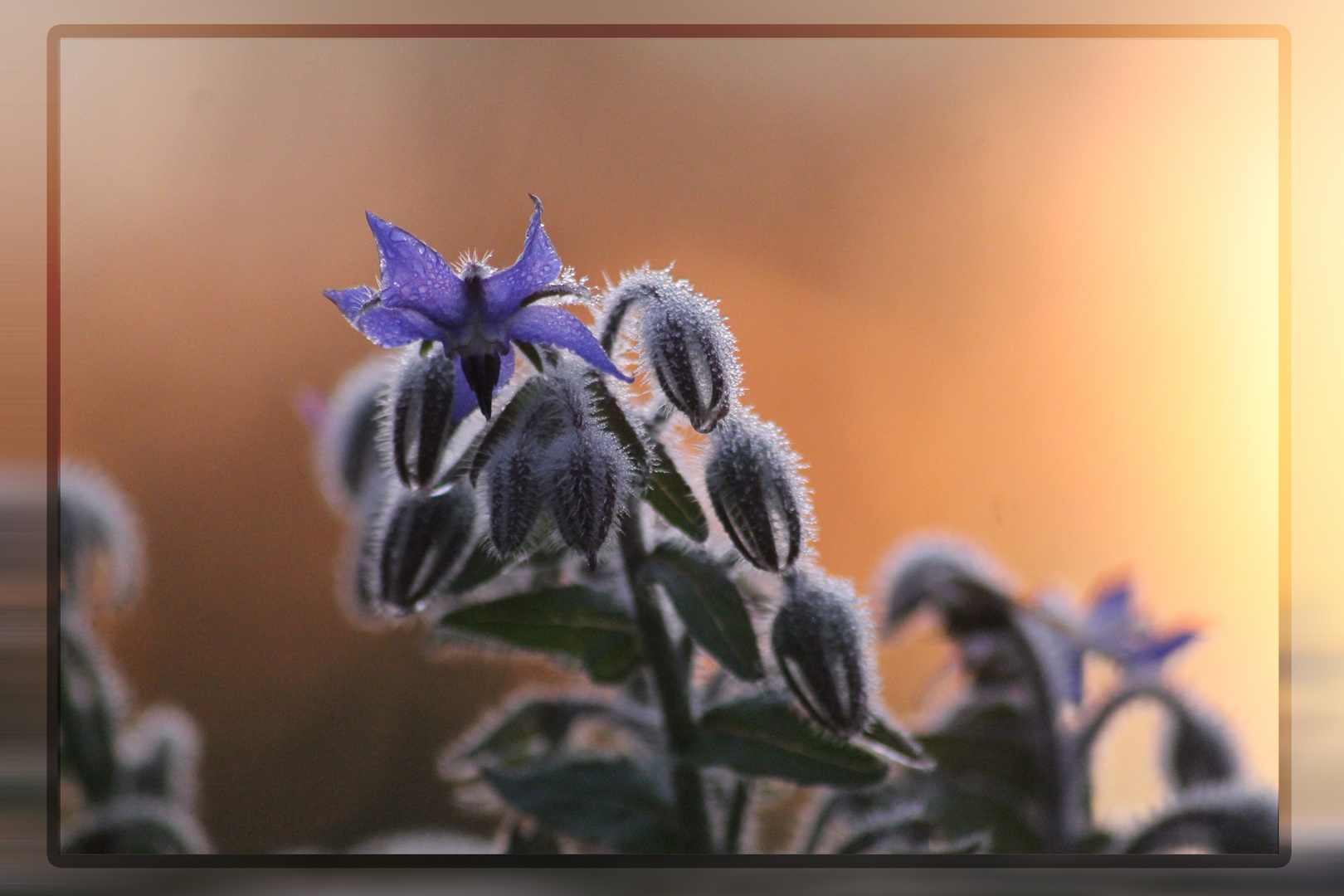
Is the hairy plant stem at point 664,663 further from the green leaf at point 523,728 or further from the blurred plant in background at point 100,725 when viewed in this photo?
the blurred plant in background at point 100,725

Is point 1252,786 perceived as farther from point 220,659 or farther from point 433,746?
point 220,659

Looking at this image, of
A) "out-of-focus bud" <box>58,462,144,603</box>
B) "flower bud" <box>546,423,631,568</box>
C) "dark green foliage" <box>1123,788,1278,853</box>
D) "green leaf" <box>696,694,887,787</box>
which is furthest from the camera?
"out-of-focus bud" <box>58,462,144,603</box>

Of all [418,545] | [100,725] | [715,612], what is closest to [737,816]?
[715,612]

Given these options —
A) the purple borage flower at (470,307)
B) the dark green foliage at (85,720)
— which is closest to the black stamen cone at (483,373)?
the purple borage flower at (470,307)

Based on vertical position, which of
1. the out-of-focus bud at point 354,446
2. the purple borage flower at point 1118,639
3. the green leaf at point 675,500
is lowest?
the purple borage flower at point 1118,639

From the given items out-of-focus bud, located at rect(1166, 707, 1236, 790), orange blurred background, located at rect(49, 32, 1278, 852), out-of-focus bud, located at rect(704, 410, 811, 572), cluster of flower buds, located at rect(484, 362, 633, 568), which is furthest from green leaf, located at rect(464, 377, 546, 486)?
out-of-focus bud, located at rect(1166, 707, 1236, 790)

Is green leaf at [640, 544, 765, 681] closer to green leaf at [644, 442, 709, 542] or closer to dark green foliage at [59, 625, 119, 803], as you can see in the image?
green leaf at [644, 442, 709, 542]
